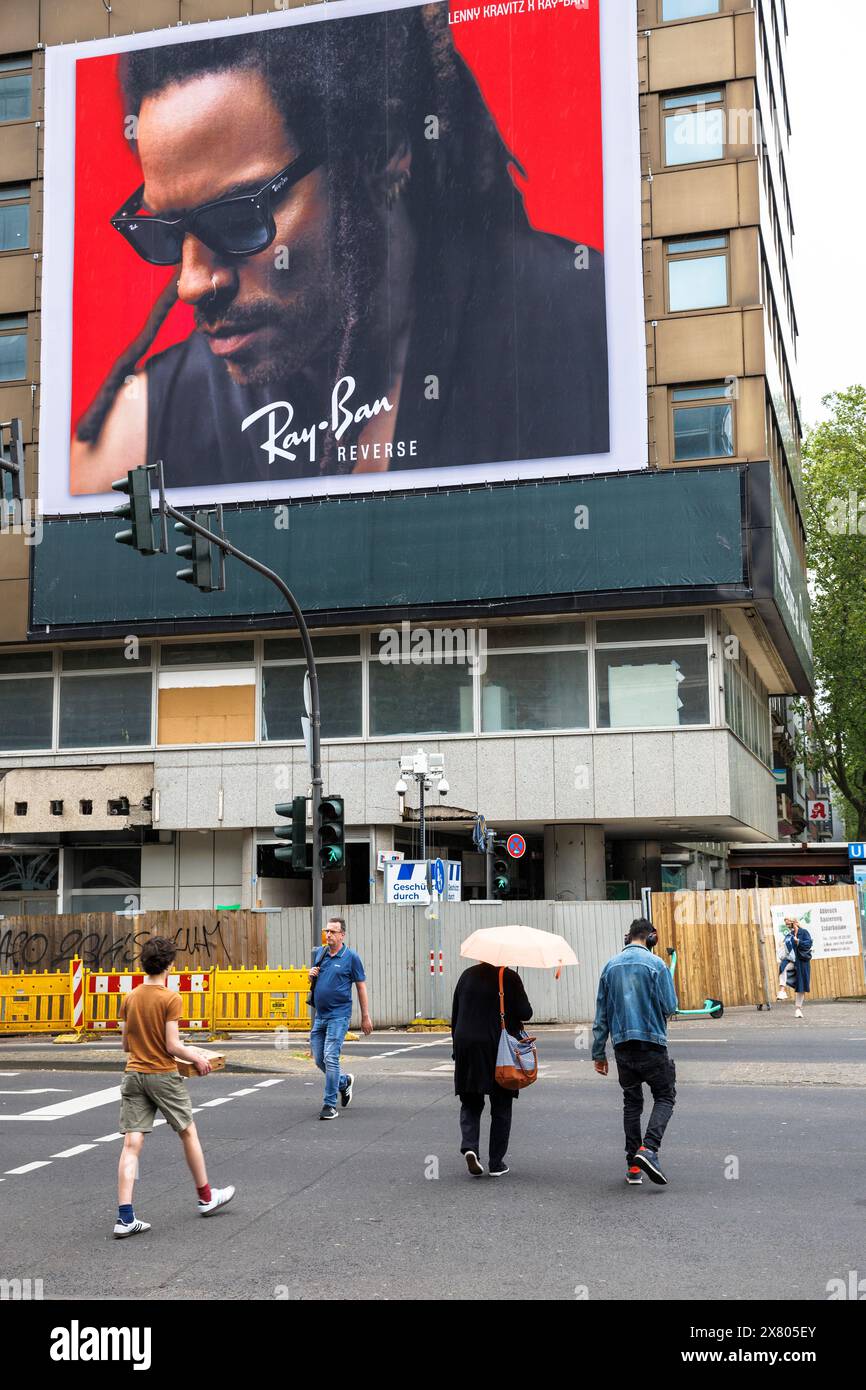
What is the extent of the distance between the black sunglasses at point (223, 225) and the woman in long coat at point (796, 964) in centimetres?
1922

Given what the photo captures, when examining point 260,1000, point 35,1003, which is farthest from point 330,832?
point 35,1003

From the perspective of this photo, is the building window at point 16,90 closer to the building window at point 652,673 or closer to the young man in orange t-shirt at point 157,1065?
the building window at point 652,673

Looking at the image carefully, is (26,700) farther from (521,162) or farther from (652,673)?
(521,162)

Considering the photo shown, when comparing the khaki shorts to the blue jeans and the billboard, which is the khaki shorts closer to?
the blue jeans

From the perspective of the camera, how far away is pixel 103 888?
34.5 m

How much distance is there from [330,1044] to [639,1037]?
4.53 m

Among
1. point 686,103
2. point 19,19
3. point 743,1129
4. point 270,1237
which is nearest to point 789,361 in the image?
point 686,103

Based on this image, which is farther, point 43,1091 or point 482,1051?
point 43,1091

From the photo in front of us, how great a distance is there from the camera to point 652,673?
102 ft

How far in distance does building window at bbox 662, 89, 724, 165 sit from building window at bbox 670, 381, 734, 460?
504cm

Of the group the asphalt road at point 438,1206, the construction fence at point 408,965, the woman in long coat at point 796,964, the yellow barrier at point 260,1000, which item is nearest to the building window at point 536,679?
the construction fence at point 408,965
